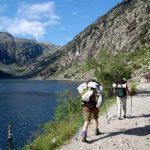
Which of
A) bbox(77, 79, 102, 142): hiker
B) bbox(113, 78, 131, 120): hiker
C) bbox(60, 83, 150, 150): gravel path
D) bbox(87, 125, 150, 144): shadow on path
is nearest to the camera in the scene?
bbox(60, 83, 150, 150): gravel path

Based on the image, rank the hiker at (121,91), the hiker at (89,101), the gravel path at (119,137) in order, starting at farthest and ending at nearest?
the hiker at (121,91) → the hiker at (89,101) → the gravel path at (119,137)

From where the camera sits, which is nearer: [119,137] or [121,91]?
[119,137]

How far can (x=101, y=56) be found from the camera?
5234 centimetres

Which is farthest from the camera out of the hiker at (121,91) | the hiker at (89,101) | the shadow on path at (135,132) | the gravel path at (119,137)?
the hiker at (121,91)

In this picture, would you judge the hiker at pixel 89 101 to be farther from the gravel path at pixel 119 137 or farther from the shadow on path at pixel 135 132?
the shadow on path at pixel 135 132

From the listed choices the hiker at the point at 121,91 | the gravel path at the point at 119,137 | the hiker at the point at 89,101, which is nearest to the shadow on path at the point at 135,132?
the gravel path at the point at 119,137

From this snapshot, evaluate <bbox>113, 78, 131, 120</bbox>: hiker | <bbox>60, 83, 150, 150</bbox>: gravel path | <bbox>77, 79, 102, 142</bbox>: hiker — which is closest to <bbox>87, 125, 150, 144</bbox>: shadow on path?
<bbox>60, 83, 150, 150</bbox>: gravel path

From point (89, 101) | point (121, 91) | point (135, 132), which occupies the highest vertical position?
point (121, 91)

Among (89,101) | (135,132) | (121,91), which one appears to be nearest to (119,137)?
(135,132)

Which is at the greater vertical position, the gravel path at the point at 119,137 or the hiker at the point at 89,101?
the hiker at the point at 89,101

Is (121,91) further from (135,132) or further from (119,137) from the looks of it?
(119,137)

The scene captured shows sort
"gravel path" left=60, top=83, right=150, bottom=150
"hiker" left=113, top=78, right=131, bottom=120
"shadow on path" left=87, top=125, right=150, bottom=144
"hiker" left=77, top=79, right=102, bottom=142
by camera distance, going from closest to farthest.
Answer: "gravel path" left=60, top=83, right=150, bottom=150
"hiker" left=77, top=79, right=102, bottom=142
"shadow on path" left=87, top=125, right=150, bottom=144
"hiker" left=113, top=78, right=131, bottom=120

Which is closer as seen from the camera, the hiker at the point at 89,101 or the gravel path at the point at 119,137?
the gravel path at the point at 119,137

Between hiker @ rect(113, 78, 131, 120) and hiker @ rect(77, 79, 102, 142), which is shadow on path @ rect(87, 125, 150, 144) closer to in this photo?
hiker @ rect(77, 79, 102, 142)
